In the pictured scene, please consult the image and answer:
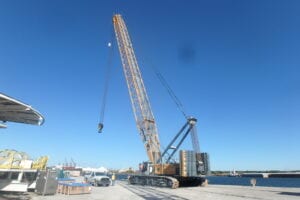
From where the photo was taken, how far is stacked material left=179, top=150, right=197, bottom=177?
3766 cm

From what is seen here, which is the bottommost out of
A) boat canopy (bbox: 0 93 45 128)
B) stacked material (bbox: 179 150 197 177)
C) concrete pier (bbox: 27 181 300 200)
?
concrete pier (bbox: 27 181 300 200)

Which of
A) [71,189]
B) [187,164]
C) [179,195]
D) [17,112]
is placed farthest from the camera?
[187,164]

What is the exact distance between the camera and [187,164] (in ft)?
124

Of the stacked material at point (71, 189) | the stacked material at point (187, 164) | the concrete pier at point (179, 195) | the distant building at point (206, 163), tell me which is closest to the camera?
the concrete pier at point (179, 195)

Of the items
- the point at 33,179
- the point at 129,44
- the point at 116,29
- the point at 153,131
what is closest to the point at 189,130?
the point at 153,131

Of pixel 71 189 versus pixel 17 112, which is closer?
pixel 17 112

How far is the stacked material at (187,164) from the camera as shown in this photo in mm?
37656

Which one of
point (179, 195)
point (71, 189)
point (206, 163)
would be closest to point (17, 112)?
point (71, 189)

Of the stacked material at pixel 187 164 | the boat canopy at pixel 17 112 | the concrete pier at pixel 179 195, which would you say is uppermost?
the boat canopy at pixel 17 112

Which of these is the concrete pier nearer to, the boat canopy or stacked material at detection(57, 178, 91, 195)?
stacked material at detection(57, 178, 91, 195)

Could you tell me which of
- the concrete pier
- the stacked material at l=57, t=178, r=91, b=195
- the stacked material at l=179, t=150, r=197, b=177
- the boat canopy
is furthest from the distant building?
the boat canopy

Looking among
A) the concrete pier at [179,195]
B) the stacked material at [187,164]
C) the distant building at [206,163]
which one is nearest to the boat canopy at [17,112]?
the concrete pier at [179,195]

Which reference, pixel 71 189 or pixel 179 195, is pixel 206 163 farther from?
pixel 71 189

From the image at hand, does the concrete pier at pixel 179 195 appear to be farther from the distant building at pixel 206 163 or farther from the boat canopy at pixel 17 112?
the distant building at pixel 206 163
